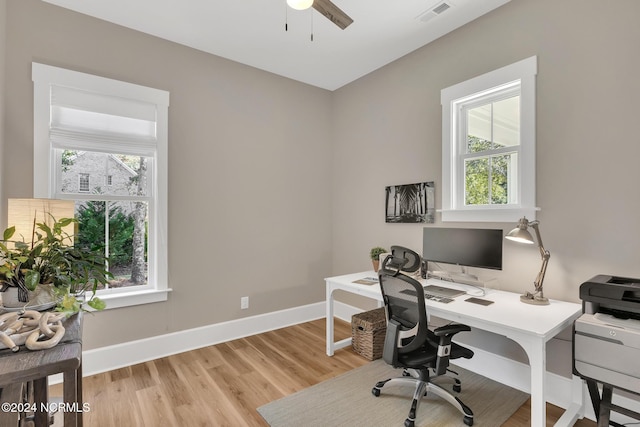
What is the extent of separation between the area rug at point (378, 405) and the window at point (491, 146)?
127cm

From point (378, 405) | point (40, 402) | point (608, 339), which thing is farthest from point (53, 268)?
point (608, 339)

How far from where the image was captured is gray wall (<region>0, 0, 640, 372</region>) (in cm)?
203

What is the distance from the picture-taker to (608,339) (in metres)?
1.59

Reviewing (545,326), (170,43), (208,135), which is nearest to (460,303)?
(545,326)

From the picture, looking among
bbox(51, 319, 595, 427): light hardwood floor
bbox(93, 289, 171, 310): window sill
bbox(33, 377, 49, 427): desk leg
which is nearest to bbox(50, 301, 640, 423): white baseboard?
bbox(51, 319, 595, 427): light hardwood floor

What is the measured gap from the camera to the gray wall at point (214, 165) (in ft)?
7.97

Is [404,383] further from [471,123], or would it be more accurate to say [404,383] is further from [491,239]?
[471,123]

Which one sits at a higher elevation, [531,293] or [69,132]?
[69,132]

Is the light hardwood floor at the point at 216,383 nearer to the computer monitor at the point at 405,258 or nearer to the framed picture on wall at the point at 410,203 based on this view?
the computer monitor at the point at 405,258

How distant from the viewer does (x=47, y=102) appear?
2428mm

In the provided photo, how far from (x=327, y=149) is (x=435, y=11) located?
1.95 m

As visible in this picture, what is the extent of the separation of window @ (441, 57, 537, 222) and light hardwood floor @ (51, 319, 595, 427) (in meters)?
1.45

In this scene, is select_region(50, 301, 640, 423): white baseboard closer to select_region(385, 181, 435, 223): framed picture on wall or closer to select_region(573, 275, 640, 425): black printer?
select_region(573, 275, 640, 425): black printer

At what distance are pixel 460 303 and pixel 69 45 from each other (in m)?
3.50
